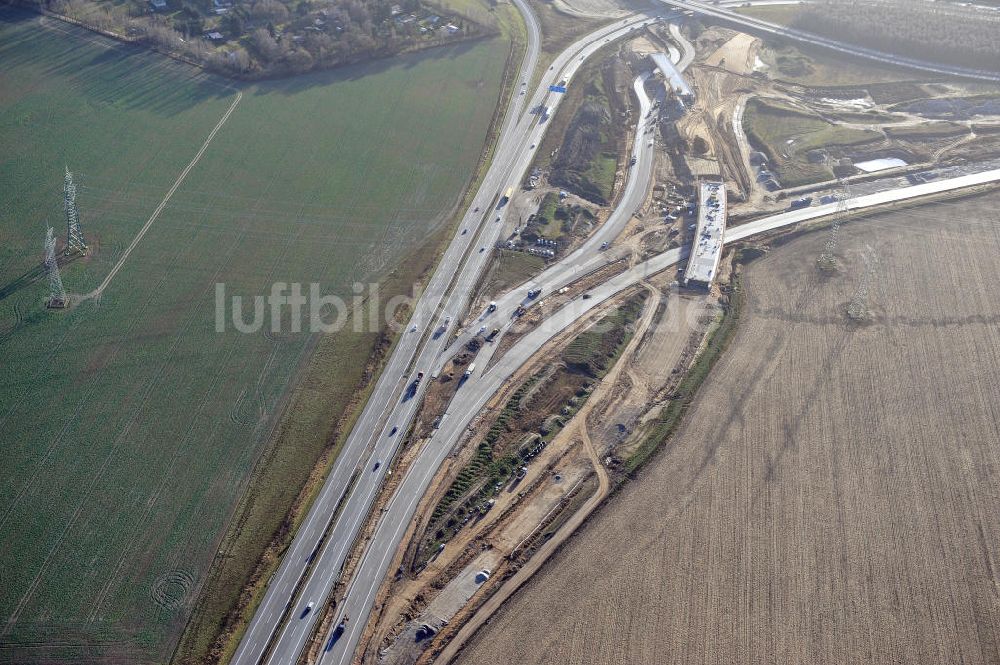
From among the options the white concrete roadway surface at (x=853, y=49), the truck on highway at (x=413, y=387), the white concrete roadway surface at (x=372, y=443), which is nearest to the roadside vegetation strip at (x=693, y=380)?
the truck on highway at (x=413, y=387)

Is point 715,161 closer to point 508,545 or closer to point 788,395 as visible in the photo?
point 788,395

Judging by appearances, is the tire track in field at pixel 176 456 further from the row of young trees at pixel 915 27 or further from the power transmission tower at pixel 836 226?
the row of young trees at pixel 915 27

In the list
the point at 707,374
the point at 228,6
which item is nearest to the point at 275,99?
the point at 228,6

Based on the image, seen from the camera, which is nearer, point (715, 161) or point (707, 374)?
point (707, 374)

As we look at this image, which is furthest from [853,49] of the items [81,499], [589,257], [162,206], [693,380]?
[81,499]

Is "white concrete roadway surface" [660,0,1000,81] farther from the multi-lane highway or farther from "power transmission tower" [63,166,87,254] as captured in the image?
"power transmission tower" [63,166,87,254]
